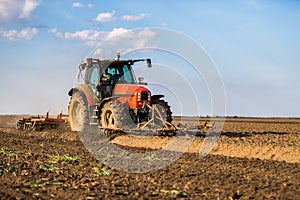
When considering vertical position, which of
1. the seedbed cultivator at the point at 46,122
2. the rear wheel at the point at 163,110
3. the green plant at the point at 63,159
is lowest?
the green plant at the point at 63,159

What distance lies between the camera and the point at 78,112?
1591 centimetres

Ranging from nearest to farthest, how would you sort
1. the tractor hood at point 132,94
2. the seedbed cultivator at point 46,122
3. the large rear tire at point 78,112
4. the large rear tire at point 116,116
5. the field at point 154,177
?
1. the field at point 154,177
2. the large rear tire at point 116,116
3. the tractor hood at point 132,94
4. the large rear tire at point 78,112
5. the seedbed cultivator at point 46,122

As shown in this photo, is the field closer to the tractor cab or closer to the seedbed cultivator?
the tractor cab

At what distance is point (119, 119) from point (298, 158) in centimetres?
533

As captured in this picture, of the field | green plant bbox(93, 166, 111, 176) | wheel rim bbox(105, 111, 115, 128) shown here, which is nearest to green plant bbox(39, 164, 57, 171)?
the field

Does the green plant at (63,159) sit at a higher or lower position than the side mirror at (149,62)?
lower

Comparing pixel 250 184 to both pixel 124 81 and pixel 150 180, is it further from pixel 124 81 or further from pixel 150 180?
pixel 124 81

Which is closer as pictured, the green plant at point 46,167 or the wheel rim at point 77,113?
the green plant at point 46,167

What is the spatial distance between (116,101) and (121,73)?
1.34m

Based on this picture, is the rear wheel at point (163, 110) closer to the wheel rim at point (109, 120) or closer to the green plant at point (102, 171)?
the wheel rim at point (109, 120)

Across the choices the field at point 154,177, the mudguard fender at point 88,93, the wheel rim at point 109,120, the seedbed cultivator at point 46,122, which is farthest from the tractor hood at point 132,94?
the seedbed cultivator at point 46,122

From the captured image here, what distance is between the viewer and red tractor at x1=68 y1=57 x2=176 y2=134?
44.3 ft

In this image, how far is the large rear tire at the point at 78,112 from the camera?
14.9 meters

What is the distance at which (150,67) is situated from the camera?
14.1m
